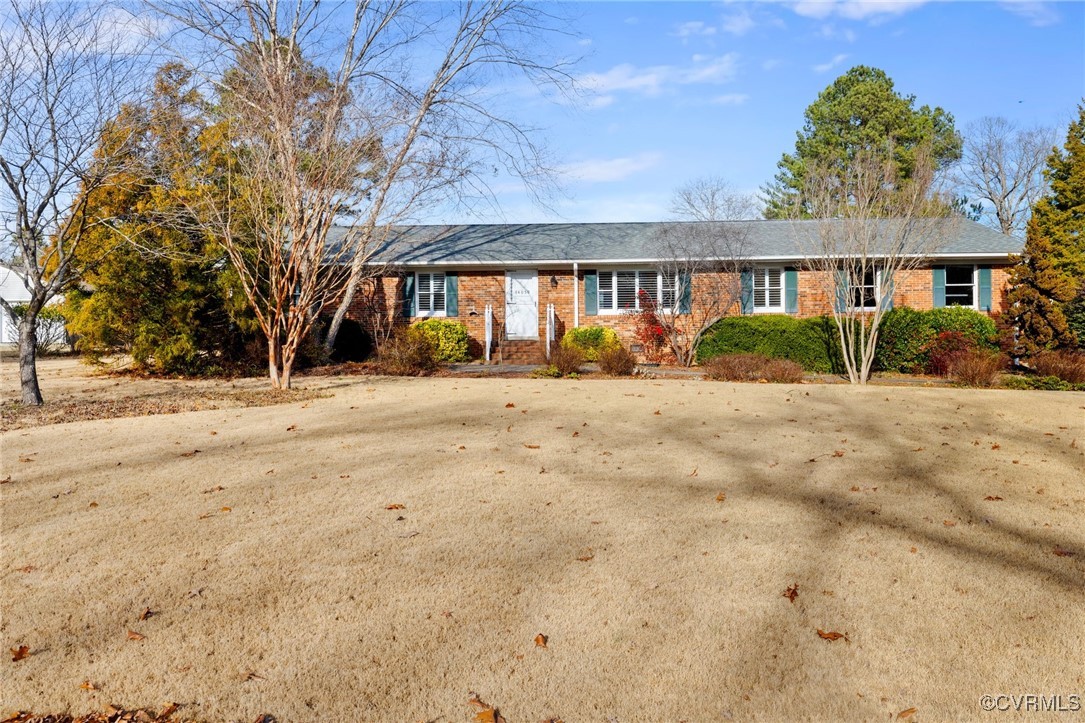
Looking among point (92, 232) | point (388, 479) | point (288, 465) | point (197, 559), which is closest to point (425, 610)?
point (197, 559)

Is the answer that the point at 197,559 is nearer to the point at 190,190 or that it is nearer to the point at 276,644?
the point at 276,644

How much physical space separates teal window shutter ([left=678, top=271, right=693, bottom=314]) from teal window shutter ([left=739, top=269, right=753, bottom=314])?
1.40 metres

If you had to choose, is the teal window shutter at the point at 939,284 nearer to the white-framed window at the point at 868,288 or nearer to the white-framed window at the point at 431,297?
the white-framed window at the point at 868,288

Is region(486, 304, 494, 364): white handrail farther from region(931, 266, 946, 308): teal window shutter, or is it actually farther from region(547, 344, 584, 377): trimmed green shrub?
region(931, 266, 946, 308): teal window shutter

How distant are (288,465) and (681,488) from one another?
3.27 meters

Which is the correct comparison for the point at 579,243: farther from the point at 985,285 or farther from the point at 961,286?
the point at 985,285

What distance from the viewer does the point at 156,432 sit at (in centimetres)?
814

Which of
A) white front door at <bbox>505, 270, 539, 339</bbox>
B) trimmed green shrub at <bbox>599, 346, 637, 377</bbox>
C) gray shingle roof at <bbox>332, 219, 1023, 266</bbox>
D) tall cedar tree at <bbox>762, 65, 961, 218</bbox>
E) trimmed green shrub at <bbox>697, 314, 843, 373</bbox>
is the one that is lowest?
trimmed green shrub at <bbox>599, 346, 637, 377</bbox>

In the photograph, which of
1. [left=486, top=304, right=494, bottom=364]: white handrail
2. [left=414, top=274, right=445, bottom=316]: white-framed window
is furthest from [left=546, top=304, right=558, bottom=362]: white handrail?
[left=414, top=274, right=445, bottom=316]: white-framed window

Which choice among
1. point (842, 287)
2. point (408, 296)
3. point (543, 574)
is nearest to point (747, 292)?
point (842, 287)

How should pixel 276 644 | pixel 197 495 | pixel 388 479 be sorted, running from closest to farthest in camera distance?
1. pixel 276 644
2. pixel 197 495
3. pixel 388 479

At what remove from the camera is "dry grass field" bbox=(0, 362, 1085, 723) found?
3.17 m

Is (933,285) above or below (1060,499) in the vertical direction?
above

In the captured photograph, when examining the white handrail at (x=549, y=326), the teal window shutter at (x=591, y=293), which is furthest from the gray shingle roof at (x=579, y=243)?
the white handrail at (x=549, y=326)
